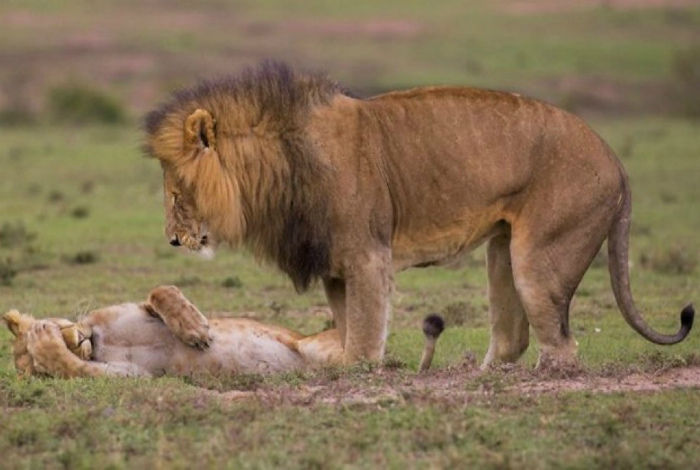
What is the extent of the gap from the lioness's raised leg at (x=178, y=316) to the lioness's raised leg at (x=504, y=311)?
57.1 inches

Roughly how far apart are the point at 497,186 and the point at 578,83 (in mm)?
30875

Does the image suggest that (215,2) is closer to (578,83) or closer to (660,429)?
(578,83)

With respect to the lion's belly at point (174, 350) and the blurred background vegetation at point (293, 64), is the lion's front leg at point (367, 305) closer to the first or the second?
the lion's belly at point (174, 350)

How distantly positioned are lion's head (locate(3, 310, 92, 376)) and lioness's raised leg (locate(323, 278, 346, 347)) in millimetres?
1139

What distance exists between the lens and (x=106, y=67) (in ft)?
129

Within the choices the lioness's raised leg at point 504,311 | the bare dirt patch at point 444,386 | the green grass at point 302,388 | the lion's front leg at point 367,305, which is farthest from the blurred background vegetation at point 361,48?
the bare dirt patch at point 444,386

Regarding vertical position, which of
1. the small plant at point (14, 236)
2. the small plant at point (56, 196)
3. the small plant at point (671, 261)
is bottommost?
the small plant at point (56, 196)

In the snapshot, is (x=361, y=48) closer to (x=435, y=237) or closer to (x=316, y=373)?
(x=435, y=237)

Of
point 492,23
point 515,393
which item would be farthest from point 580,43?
point 515,393

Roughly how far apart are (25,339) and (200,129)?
1.26m

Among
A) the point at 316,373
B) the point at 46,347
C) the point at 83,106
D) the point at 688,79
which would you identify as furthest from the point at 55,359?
the point at 688,79

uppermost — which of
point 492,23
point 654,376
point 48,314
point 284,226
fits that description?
point 284,226

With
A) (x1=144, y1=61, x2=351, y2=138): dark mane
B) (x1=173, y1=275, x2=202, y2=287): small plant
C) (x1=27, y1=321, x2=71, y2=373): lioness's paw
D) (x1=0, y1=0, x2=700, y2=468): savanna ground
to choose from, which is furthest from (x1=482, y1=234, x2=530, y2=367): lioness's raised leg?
(x1=173, y1=275, x2=202, y2=287): small plant

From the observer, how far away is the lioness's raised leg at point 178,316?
24.5ft
